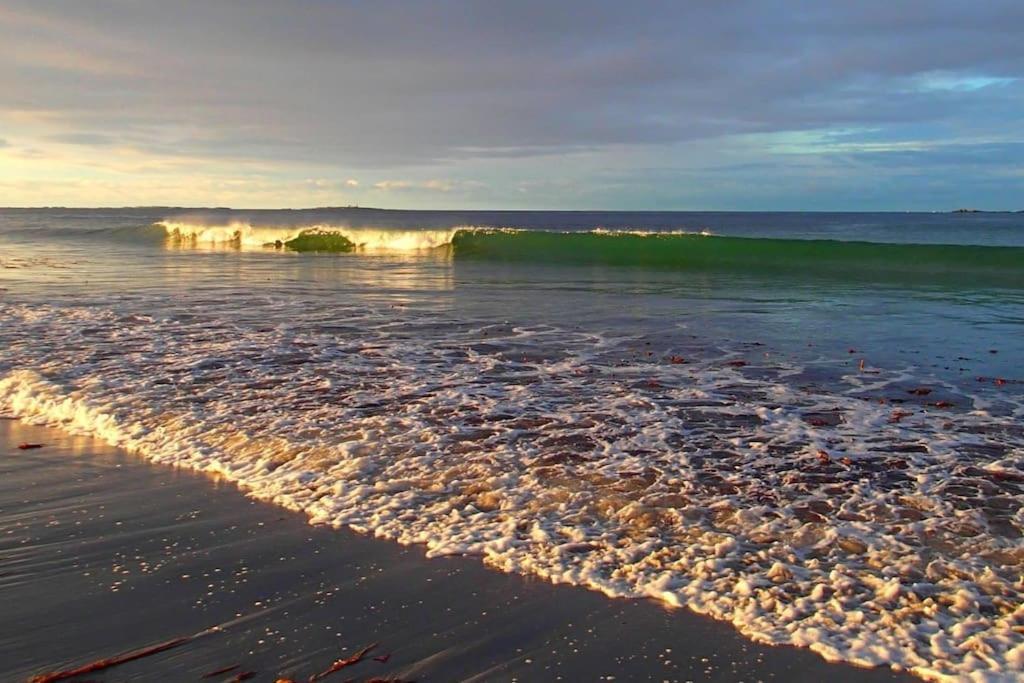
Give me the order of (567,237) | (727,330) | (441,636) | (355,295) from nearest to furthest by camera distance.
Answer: (441,636) → (727,330) → (355,295) → (567,237)

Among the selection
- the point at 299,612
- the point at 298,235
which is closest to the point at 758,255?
the point at 298,235

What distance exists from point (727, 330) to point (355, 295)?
28.4ft

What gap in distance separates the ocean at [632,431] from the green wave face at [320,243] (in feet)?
87.6

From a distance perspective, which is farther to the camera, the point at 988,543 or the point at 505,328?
the point at 505,328

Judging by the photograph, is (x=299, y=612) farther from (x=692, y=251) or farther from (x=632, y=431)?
(x=692, y=251)

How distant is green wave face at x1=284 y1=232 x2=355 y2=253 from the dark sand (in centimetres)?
3964

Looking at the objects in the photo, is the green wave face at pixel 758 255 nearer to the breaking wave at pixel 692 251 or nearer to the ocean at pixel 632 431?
the breaking wave at pixel 692 251

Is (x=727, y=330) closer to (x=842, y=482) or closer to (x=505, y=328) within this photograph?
(x=505, y=328)

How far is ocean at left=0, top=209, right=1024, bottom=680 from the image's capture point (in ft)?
14.2

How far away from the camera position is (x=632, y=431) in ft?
23.6

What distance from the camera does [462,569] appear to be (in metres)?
4.50

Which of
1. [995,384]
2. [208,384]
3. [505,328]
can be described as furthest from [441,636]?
[505,328]

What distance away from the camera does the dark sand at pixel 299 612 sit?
3.53 m

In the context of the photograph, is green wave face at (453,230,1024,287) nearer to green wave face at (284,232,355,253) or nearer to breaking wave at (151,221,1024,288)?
breaking wave at (151,221,1024,288)
